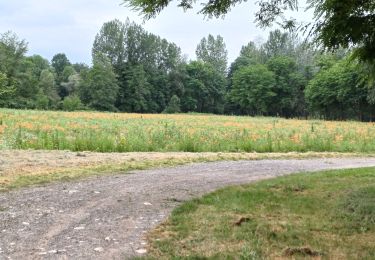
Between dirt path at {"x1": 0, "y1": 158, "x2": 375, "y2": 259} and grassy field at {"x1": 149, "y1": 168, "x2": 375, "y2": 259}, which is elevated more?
grassy field at {"x1": 149, "y1": 168, "x2": 375, "y2": 259}

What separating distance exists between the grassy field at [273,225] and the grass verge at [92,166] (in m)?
3.61

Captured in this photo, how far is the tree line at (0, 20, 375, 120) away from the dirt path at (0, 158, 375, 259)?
55598 mm

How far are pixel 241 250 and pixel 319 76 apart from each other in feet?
221

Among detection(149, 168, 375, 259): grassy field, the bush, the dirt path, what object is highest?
the bush

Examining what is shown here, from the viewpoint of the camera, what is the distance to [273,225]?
5.39m

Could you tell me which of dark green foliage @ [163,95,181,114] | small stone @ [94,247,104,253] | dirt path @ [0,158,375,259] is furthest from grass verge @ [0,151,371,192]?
dark green foliage @ [163,95,181,114]

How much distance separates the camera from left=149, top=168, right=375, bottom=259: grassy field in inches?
176

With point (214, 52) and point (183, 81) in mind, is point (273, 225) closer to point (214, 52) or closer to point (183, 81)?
point (183, 81)

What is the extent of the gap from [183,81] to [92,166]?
85979 millimetres

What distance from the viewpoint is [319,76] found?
67.9 meters

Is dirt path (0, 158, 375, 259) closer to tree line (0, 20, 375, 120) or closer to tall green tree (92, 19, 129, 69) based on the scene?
tree line (0, 20, 375, 120)

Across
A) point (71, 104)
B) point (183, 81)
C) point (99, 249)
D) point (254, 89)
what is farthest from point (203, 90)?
point (99, 249)

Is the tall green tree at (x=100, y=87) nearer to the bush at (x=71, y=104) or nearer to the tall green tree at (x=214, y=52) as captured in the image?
the bush at (x=71, y=104)

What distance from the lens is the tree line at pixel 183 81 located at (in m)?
68.1
